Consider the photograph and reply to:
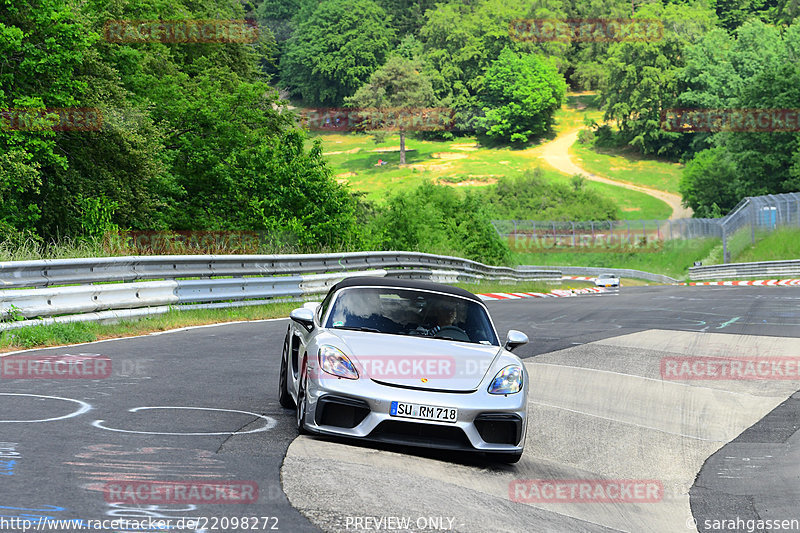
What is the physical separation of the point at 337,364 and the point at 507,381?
1.33 meters

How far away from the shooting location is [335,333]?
7.75 meters

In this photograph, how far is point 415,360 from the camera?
290 inches

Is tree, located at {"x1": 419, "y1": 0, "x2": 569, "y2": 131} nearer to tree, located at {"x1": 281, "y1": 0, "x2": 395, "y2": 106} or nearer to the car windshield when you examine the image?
tree, located at {"x1": 281, "y1": 0, "x2": 395, "y2": 106}

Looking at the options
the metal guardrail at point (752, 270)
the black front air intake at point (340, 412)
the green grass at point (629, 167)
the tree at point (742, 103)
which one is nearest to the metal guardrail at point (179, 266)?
the black front air intake at point (340, 412)

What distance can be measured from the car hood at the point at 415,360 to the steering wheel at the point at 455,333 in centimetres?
34

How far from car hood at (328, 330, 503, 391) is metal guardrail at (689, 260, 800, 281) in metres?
47.5

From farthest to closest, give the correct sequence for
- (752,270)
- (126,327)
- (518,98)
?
(518,98), (752,270), (126,327)

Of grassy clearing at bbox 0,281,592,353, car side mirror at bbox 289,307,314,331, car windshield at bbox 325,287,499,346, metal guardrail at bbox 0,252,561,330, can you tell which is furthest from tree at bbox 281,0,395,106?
car side mirror at bbox 289,307,314,331

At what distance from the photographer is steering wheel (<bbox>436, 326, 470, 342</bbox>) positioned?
8203 millimetres

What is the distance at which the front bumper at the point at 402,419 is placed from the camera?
6941 millimetres

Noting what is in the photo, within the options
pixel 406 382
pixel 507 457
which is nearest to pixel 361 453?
pixel 406 382

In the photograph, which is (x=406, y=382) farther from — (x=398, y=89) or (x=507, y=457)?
(x=398, y=89)

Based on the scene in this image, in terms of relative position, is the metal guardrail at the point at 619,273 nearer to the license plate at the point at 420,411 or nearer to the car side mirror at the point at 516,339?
the car side mirror at the point at 516,339

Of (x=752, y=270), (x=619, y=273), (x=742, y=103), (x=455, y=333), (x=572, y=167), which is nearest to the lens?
(x=455, y=333)
